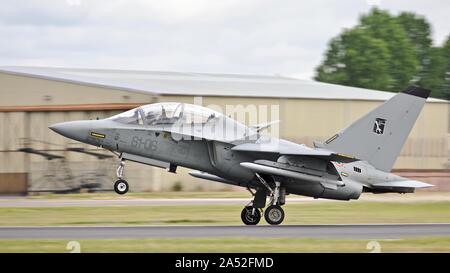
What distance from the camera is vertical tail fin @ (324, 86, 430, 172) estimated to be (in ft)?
74.1

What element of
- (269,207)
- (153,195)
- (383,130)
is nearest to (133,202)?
(153,195)

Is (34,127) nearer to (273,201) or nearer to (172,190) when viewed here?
(172,190)

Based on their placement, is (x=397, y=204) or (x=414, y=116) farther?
(x=397, y=204)

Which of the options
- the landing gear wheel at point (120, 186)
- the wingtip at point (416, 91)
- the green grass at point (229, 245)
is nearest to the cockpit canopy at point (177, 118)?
the landing gear wheel at point (120, 186)

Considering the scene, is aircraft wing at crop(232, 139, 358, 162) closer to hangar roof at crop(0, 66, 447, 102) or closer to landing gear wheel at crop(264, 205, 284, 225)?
landing gear wheel at crop(264, 205, 284, 225)

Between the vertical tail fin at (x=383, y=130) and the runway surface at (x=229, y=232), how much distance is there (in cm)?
180

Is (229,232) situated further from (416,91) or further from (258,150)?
(416,91)

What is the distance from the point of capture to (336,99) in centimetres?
4541

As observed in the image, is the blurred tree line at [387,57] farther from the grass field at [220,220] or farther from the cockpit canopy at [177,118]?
the cockpit canopy at [177,118]

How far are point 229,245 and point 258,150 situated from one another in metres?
4.59

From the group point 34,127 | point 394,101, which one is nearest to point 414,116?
point 394,101

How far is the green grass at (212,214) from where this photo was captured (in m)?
23.8

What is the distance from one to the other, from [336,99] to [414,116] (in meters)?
22.8
